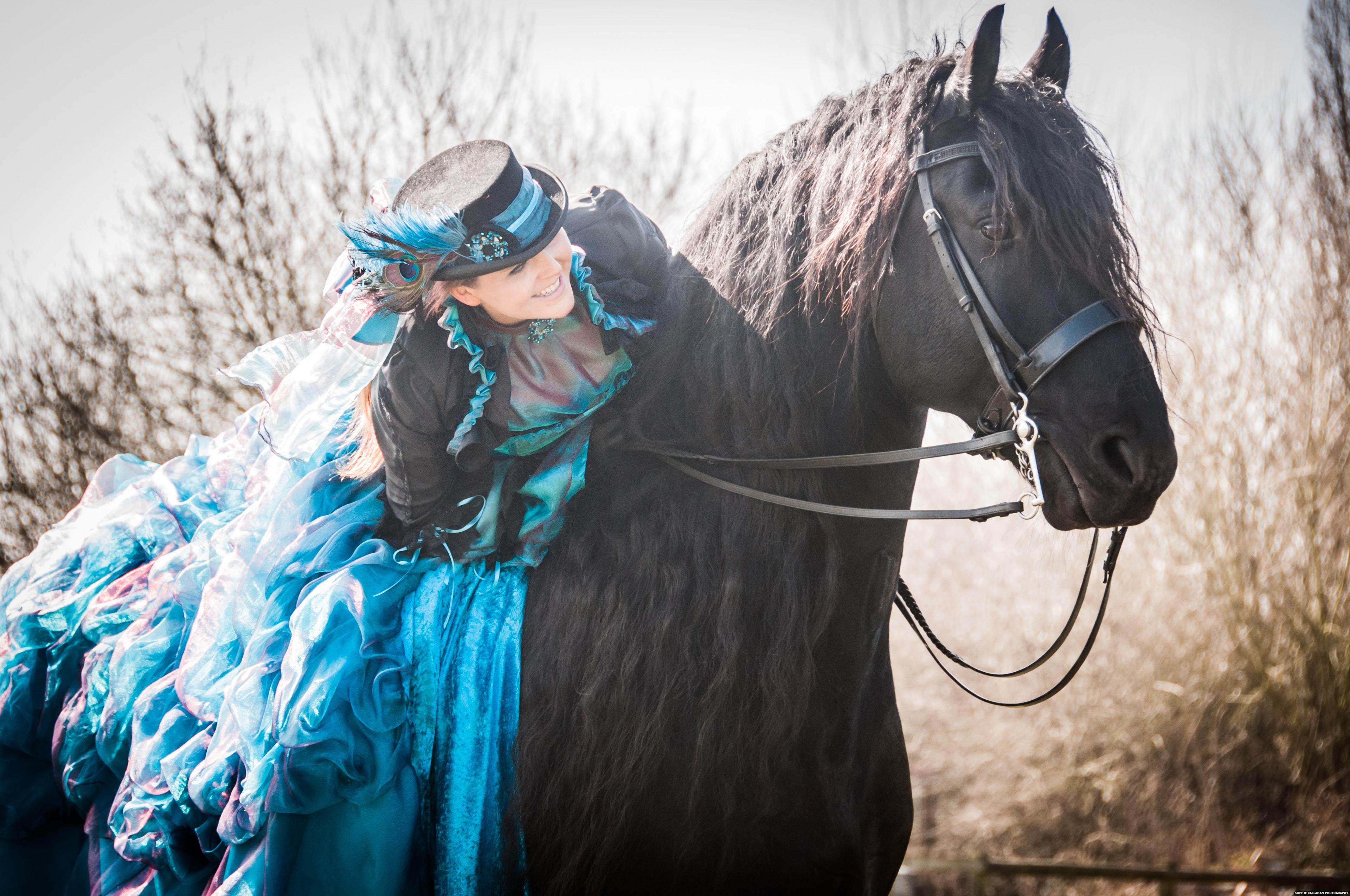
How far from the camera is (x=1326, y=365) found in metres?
4.64

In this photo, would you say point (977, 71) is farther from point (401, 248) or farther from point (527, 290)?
point (401, 248)

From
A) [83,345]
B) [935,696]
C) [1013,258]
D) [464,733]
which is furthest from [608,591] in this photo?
[935,696]

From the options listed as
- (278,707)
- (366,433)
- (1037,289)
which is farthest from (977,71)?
(278,707)

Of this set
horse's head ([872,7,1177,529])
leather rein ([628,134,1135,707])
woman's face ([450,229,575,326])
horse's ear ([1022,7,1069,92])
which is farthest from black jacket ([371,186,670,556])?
horse's ear ([1022,7,1069,92])

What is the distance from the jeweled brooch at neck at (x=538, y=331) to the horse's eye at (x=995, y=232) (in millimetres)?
1001

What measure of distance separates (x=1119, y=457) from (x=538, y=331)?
129cm

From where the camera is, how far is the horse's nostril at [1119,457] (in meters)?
1.42

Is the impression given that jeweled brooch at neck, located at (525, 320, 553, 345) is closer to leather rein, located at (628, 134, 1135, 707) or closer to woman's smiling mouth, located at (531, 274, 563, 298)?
woman's smiling mouth, located at (531, 274, 563, 298)

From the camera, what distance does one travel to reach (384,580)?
5.90 feet

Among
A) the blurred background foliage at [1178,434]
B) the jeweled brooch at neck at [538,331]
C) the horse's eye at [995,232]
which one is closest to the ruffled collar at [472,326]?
the jeweled brooch at neck at [538,331]

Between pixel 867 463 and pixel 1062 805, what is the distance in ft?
16.3

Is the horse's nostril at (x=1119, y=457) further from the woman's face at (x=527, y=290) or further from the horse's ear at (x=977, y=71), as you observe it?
the woman's face at (x=527, y=290)

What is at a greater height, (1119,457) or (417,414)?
(417,414)

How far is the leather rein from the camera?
146cm
